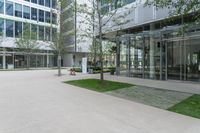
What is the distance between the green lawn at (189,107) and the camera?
7039mm

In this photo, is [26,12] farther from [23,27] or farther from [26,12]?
[23,27]

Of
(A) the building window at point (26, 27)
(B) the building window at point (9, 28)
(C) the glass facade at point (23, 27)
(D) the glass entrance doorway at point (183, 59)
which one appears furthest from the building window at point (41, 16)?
(D) the glass entrance doorway at point (183, 59)

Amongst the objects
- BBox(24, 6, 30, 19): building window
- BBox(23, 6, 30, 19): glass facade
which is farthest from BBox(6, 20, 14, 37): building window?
BBox(24, 6, 30, 19): building window

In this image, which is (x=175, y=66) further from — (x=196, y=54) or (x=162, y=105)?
(x=162, y=105)

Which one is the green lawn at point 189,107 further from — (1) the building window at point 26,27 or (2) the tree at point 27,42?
(1) the building window at point 26,27

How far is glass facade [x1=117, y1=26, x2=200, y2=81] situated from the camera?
15.1m

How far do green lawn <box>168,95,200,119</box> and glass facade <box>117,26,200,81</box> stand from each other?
22.3ft

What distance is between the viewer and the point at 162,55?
1684cm

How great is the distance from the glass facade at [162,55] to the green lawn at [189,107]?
6.79 meters

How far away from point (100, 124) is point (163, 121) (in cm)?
198

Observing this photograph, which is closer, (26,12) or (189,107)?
(189,107)

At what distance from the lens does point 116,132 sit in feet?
17.0

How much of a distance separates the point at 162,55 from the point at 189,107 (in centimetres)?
957

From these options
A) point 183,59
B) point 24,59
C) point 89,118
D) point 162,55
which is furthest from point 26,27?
point 89,118
